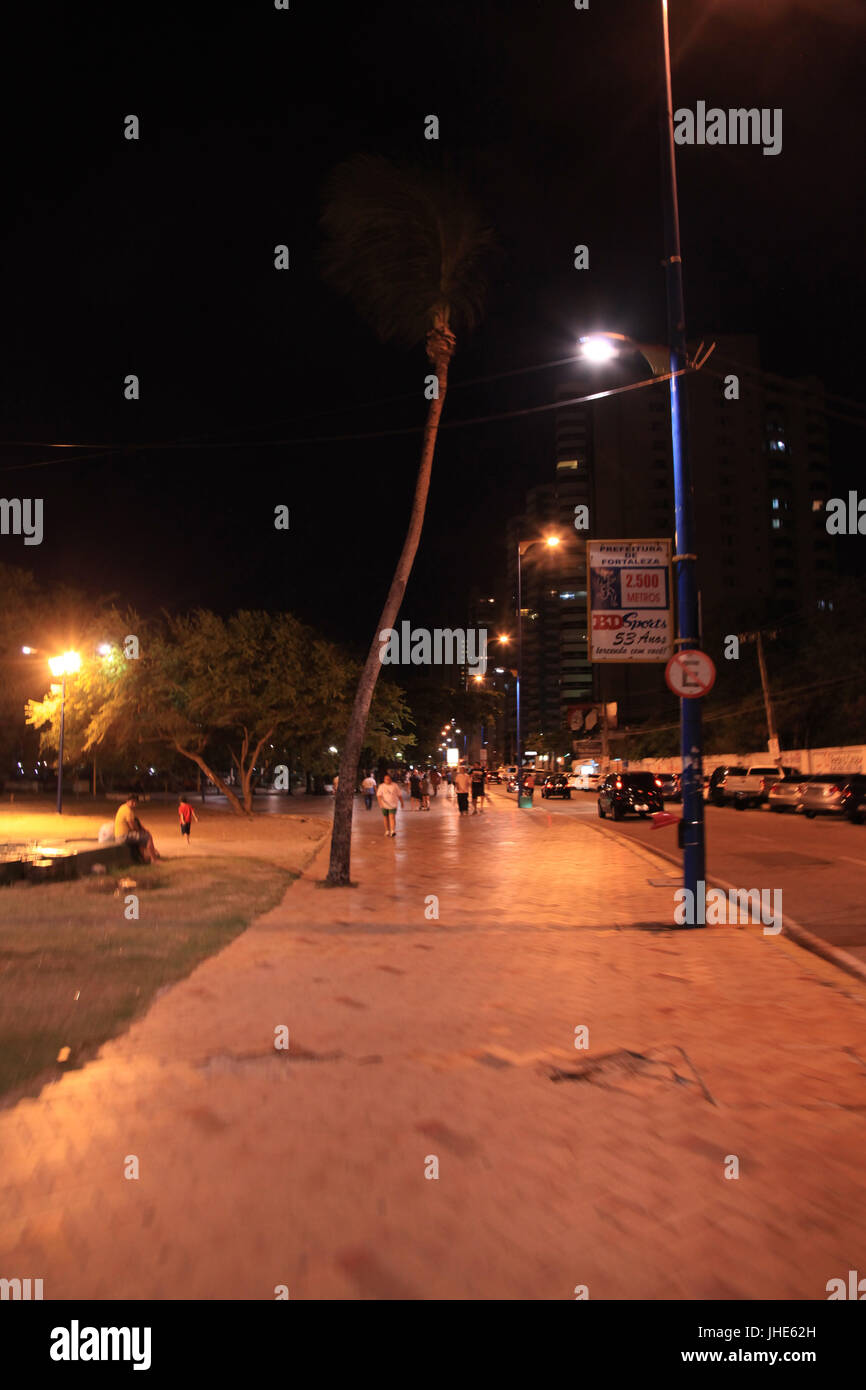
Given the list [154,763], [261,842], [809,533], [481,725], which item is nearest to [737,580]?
[809,533]

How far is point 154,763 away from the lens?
130 feet

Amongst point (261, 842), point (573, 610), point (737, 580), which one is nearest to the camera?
point (261, 842)

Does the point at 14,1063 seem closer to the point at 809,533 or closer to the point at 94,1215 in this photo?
the point at 94,1215

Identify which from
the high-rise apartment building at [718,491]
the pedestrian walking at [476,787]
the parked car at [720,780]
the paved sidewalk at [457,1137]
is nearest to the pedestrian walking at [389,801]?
the pedestrian walking at [476,787]

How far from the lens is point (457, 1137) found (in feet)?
15.9

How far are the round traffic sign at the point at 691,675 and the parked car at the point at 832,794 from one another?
78.3 ft

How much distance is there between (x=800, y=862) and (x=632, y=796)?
15550 mm

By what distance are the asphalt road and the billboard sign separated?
3841 millimetres

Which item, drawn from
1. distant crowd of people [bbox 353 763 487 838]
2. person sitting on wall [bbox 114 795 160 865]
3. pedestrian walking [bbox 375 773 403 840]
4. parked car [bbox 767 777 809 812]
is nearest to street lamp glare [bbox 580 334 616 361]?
person sitting on wall [bbox 114 795 160 865]

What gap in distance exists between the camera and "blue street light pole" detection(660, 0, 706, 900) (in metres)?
11.7

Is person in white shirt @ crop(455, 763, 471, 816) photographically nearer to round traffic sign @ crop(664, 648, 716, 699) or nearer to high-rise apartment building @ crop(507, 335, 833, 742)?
round traffic sign @ crop(664, 648, 716, 699)

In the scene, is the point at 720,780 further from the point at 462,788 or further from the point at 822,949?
the point at 822,949

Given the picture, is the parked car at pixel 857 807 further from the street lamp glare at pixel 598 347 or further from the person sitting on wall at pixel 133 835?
the street lamp glare at pixel 598 347

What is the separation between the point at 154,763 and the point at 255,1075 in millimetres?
35344
